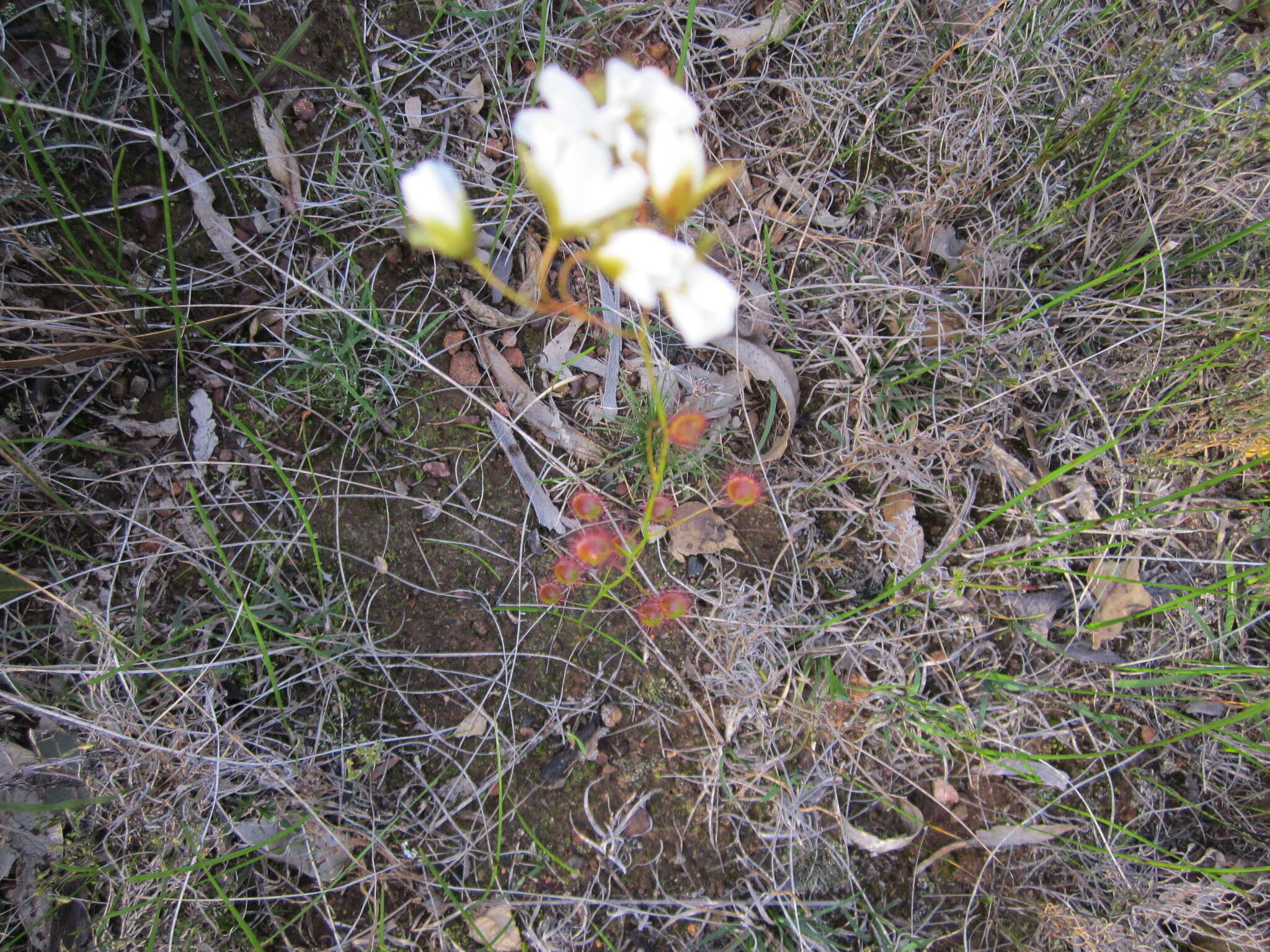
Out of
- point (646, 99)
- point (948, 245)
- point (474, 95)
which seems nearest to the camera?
point (646, 99)

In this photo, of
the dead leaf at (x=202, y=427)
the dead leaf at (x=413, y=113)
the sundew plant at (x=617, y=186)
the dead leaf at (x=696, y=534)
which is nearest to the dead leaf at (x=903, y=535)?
the dead leaf at (x=696, y=534)

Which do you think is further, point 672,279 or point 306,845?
point 306,845

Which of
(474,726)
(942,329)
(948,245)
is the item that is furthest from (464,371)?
(948,245)

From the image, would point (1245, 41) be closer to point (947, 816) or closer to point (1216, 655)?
point (1216, 655)

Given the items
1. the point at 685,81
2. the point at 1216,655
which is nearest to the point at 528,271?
the point at 685,81

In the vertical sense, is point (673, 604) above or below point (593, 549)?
below

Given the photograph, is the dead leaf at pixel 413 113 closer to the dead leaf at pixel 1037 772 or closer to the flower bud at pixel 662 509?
the flower bud at pixel 662 509

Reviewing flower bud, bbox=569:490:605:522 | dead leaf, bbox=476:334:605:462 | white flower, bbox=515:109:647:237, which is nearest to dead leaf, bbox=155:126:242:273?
dead leaf, bbox=476:334:605:462

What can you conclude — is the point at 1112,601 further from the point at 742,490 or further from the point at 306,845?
the point at 306,845
